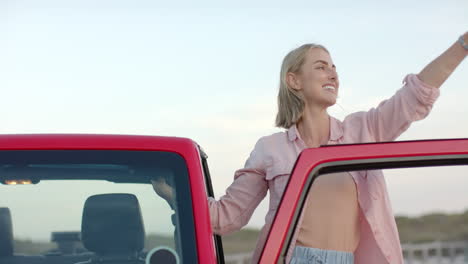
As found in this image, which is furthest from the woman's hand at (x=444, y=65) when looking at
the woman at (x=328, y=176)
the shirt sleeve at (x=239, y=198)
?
the shirt sleeve at (x=239, y=198)

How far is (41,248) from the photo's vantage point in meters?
3.52

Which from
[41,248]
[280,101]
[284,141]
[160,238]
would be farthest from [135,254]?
[280,101]

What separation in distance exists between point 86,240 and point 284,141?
131 centimetres

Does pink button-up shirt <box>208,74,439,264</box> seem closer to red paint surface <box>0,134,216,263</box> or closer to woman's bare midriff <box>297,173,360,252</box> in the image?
woman's bare midriff <box>297,173,360,252</box>

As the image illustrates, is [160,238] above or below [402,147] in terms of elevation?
below

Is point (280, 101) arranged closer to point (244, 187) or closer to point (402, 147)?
point (244, 187)

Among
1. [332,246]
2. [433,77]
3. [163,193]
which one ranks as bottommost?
[332,246]

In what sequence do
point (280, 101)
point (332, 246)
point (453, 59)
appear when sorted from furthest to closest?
point (280, 101)
point (453, 59)
point (332, 246)

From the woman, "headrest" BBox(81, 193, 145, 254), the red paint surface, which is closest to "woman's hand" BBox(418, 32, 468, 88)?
the woman

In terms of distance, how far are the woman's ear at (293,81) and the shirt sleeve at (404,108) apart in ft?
1.66

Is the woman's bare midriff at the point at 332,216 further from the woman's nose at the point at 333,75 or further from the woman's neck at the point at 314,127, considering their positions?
the woman's nose at the point at 333,75

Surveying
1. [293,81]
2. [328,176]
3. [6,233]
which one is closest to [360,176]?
[328,176]

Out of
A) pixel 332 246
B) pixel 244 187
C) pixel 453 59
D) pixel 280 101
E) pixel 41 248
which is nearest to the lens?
pixel 41 248

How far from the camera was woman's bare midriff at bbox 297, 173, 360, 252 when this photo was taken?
3822 millimetres
